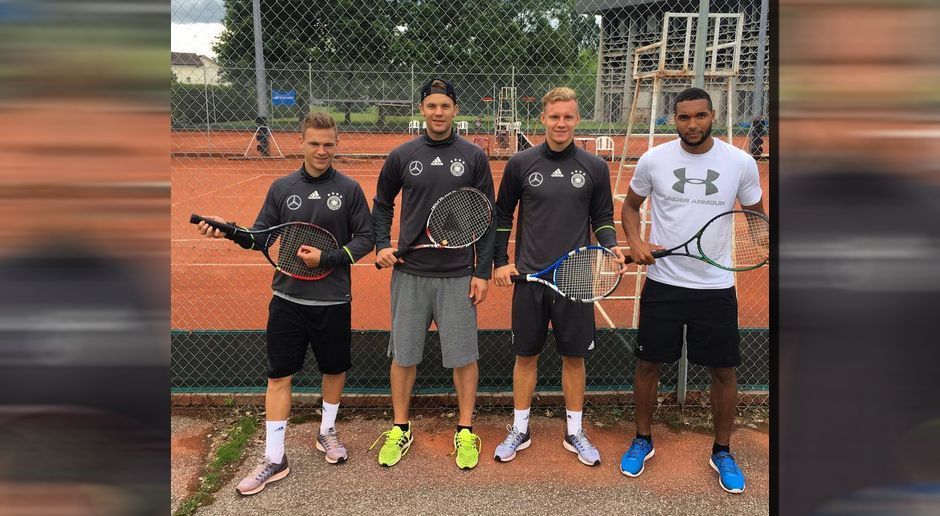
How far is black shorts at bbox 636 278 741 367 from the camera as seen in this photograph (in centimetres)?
317

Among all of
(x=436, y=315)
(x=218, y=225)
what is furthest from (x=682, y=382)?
(x=218, y=225)

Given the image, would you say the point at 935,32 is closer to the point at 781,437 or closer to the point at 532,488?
the point at 781,437

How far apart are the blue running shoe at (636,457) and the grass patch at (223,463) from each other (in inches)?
85.3

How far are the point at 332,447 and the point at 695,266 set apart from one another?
7.37 feet

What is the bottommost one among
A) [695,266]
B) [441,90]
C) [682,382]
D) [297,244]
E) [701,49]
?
[682,382]

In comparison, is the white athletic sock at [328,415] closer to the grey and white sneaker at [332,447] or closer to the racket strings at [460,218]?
the grey and white sneaker at [332,447]

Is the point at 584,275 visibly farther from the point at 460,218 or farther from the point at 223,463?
the point at 223,463

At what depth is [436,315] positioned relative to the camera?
3.51 meters

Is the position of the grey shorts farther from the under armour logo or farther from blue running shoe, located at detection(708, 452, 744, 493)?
blue running shoe, located at detection(708, 452, 744, 493)

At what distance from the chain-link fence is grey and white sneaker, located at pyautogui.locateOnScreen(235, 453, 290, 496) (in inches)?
33.0

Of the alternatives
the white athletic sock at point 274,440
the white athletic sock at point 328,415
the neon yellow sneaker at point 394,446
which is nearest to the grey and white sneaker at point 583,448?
the neon yellow sneaker at point 394,446

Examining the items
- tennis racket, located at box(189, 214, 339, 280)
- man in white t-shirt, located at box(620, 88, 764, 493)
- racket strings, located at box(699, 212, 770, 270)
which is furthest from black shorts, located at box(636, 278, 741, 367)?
tennis racket, located at box(189, 214, 339, 280)

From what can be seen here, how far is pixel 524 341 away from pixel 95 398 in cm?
303

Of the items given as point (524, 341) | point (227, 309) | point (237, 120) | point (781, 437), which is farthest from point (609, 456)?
point (237, 120)
